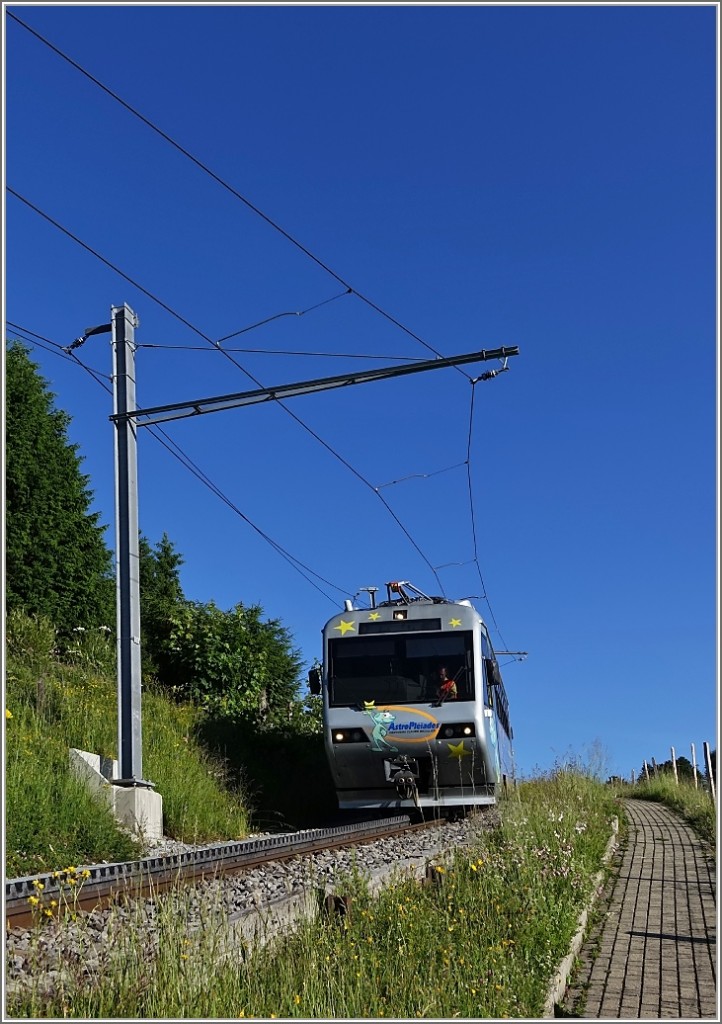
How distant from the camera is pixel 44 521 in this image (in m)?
30.6

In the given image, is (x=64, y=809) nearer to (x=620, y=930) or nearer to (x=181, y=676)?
(x=620, y=930)

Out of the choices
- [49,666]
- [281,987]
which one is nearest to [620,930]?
[281,987]

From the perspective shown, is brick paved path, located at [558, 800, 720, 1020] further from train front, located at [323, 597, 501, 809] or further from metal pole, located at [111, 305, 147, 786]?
metal pole, located at [111, 305, 147, 786]

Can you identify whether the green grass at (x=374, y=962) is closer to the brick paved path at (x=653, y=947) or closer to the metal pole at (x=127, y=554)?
the brick paved path at (x=653, y=947)

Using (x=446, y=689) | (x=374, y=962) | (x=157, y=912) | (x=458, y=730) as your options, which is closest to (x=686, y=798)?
(x=458, y=730)

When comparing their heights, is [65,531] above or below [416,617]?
above

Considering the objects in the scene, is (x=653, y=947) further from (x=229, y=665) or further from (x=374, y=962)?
(x=229, y=665)

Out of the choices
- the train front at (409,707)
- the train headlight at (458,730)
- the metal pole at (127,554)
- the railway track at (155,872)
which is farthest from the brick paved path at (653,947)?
the metal pole at (127,554)

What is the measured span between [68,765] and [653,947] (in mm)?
7170

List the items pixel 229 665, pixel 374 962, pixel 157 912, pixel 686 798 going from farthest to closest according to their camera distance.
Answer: pixel 229 665 < pixel 686 798 < pixel 157 912 < pixel 374 962

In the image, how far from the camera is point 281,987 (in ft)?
14.6

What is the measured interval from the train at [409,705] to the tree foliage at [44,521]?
554 inches

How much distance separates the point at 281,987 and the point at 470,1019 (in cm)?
86

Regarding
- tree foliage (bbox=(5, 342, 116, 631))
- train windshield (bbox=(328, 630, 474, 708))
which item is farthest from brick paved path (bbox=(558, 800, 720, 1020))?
tree foliage (bbox=(5, 342, 116, 631))
